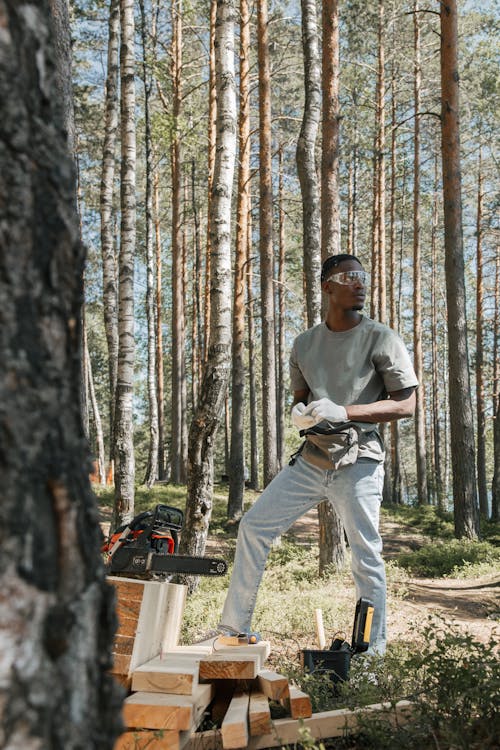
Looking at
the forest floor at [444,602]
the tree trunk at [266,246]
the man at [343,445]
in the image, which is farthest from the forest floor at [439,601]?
the tree trunk at [266,246]

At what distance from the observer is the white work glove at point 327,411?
3.90 m

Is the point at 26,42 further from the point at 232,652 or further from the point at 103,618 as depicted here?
the point at 232,652

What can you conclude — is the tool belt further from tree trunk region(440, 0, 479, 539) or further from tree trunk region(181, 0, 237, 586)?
tree trunk region(440, 0, 479, 539)

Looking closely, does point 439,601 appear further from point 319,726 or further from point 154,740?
point 154,740

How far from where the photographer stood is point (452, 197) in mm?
12805

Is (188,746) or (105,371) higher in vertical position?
(105,371)

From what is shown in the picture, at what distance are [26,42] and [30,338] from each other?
532 millimetres

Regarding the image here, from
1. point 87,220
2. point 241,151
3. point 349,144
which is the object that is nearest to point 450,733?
point 241,151

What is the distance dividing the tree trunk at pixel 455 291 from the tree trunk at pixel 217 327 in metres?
6.10

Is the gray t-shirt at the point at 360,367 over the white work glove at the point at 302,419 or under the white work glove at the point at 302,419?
over

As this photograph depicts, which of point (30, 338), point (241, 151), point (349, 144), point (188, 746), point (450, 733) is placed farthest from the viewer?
point (349, 144)

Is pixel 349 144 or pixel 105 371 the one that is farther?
pixel 105 371

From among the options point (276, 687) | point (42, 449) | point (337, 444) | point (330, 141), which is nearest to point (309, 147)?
point (330, 141)

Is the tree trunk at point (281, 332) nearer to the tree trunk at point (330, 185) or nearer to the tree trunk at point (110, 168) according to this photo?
the tree trunk at point (110, 168)
